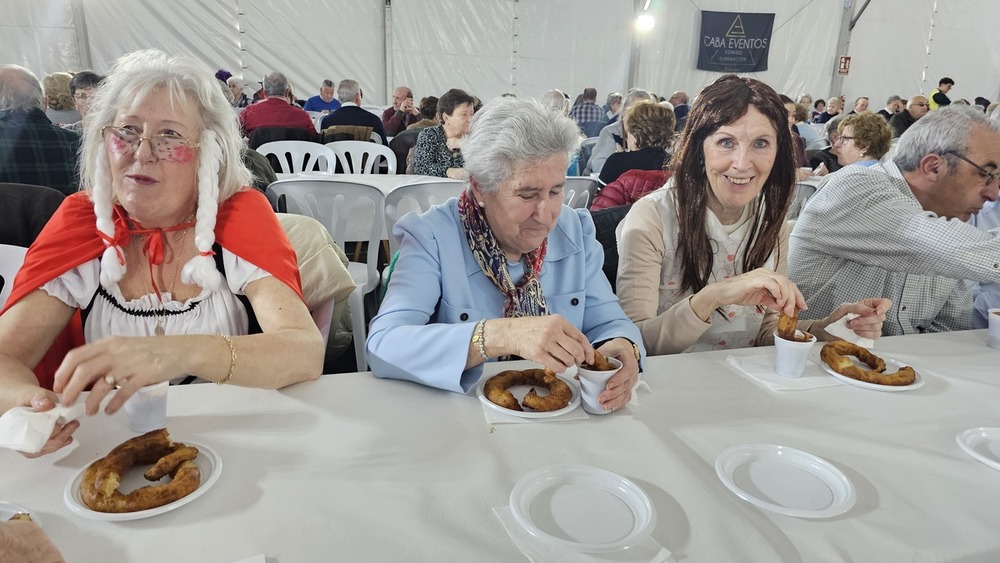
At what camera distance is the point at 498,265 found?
165 cm

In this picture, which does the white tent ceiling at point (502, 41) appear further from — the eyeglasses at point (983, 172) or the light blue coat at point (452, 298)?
the eyeglasses at point (983, 172)

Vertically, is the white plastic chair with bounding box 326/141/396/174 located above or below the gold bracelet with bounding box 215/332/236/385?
above

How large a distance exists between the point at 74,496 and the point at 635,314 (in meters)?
1.52

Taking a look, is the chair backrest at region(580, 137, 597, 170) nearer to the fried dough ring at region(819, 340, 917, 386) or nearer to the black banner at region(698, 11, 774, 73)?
the fried dough ring at region(819, 340, 917, 386)

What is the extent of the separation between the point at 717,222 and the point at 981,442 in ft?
3.23

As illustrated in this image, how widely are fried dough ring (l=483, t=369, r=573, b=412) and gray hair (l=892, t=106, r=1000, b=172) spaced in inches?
69.4

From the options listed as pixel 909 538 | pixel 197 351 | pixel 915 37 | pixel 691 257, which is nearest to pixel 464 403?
pixel 197 351

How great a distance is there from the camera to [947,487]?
1.02 meters

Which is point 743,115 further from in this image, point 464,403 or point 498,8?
point 498,8

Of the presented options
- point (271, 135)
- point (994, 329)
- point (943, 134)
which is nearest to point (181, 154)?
point (994, 329)

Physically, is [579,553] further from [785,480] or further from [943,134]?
[943,134]

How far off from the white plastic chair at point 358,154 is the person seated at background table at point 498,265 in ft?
14.0

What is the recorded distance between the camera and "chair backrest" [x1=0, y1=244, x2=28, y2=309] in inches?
62.2

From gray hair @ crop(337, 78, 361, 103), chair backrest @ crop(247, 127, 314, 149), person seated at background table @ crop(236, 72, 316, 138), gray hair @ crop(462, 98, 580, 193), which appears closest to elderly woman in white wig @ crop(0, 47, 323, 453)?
gray hair @ crop(462, 98, 580, 193)
